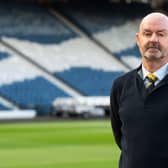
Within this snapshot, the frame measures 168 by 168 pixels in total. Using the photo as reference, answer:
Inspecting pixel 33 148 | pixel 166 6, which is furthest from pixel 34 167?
pixel 166 6

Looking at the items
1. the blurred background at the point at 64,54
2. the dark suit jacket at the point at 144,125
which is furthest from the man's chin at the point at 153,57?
the blurred background at the point at 64,54

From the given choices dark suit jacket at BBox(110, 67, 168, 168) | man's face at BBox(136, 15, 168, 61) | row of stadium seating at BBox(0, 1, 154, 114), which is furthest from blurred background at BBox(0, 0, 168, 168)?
man's face at BBox(136, 15, 168, 61)

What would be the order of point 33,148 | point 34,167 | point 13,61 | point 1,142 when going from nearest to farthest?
point 34,167, point 33,148, point 1,142, point 13,61

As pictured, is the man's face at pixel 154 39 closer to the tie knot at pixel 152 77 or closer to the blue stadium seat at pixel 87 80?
the tie knot at pixel 152 77

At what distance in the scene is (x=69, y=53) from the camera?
43.2 m

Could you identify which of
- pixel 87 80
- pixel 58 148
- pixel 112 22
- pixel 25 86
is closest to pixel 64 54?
pixel 87 80

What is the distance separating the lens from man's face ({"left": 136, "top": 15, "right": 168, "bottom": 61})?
13.9 feet

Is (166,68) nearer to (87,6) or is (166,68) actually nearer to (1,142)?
(1,142)

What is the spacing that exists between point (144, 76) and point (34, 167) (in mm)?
10239

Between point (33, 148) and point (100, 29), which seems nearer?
point (33, 148)

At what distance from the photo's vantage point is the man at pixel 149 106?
4223 mm

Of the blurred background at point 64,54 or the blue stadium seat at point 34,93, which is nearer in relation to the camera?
the blurred background at point 64,54

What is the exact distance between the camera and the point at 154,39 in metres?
4.25

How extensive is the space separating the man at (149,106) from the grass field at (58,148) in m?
10.2
